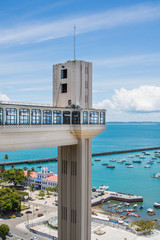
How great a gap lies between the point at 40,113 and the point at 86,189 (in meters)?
7.51

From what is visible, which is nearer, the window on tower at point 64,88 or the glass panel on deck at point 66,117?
the glass panel on deck at point 66,117

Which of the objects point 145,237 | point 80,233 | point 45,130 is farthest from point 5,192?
point 45,130

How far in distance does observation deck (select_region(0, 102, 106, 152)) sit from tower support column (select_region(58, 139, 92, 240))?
4.05ft

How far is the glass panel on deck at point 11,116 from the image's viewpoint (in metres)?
16.3

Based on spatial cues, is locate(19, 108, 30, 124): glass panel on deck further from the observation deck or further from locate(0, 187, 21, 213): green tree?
locate(0, 187, 21, 213): green tree

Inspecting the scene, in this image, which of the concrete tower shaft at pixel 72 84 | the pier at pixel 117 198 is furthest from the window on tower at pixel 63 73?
the pier at pixel 117 198

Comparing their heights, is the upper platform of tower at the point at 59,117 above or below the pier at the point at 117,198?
above

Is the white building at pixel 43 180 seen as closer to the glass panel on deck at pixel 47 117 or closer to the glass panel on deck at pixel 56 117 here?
the glass panel on deck at pixel 56 117

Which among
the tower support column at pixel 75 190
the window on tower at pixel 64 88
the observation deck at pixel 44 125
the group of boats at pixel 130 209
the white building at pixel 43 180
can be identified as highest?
the window on tower at pixel 64 88

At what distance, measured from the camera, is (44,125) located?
1833cm

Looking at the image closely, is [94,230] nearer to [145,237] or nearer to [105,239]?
[105,239]

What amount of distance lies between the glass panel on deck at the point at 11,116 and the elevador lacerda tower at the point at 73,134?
212 cm

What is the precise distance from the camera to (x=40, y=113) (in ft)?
60.1

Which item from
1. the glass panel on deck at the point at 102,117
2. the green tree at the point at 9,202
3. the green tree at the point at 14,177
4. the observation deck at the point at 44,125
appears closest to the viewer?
the observation deck at the point at 44,125
